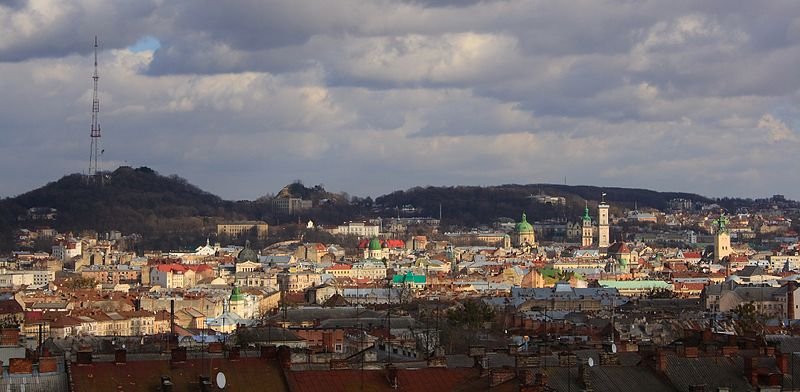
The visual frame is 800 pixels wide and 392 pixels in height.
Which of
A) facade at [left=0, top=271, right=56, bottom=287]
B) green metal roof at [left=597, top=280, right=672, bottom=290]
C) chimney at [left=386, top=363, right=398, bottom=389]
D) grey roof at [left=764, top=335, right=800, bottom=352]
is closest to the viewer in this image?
chimney at [left=386, top=363, right=398, bottom=389]

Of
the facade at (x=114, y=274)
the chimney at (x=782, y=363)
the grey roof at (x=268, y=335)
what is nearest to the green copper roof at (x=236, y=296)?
A: the grey roof at (x=268, y=335)

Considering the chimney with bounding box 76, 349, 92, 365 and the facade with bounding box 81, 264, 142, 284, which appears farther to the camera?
the facade with bounding box 81, 264, 142, 284

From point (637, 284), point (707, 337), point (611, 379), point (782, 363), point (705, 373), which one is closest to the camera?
point (611, 379)

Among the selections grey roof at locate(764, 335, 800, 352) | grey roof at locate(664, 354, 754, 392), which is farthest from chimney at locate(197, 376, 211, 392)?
grey roof at locate(764, 335, 800, 352)

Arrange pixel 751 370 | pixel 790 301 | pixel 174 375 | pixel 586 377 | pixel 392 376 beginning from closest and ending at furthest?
pixel 174 375 < pixel 586 377 < pixel 392 376 < pixel 751 370 < pixel 790 301

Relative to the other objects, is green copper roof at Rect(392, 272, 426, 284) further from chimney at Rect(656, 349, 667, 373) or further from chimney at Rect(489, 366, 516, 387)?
chimney at Rect(489, 366, 516, 387)

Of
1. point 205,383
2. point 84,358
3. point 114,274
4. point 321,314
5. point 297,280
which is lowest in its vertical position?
point 321,314

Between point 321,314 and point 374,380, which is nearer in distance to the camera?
point 374,380

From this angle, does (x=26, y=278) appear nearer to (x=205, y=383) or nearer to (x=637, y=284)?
(x=637, y=284)

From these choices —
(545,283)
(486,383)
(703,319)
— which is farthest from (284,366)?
(545,283)

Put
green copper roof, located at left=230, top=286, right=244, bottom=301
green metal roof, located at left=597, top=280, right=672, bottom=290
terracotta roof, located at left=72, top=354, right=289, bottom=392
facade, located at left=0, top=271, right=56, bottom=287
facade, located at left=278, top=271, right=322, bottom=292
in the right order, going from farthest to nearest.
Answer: facade, located at left=278, top=271, right=322, bottom=292
facade, located at left=0, top=271, right=56, bottom=287
green metal roof, located at left=597, top=280, right=672, bottom=290
green copper roof, located at left=230, top=286, right=244, bottom=301
terracotta roof, located at left=72, top=354, right=289, bottom=392

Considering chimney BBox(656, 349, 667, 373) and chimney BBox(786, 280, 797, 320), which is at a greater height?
chimney BBox(656, 349, 667, 373)

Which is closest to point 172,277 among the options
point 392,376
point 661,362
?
point 661,362
